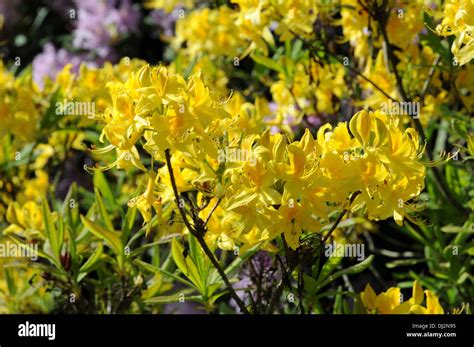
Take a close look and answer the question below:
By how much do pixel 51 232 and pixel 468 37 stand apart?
0.87 metres

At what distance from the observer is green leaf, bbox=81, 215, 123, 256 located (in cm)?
163

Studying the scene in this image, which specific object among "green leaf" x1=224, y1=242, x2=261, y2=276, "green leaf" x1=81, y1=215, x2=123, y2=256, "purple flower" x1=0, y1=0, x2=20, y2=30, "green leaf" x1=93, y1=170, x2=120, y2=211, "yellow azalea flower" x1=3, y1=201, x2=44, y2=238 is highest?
"purple flower" x1=0, y1=0, x2=20, y2=30

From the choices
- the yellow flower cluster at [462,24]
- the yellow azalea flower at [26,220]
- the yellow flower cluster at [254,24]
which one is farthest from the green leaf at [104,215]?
the yellow flower cluster at [462,24]

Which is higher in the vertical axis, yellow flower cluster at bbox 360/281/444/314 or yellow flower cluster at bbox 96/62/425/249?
yellow flower cluster at bbox 96/62/425/249

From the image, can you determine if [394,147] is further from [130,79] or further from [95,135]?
[95,135]

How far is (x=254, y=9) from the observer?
1885 millimetres

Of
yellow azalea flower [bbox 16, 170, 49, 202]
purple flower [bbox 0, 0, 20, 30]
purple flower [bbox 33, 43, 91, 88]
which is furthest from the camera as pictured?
purple flower [bbox 0, 0, 20, 30]

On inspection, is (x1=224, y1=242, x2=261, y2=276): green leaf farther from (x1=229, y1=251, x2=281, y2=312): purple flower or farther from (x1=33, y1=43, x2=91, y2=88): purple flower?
(x1=33, y1=43, x2=91, y2=88): purple flower

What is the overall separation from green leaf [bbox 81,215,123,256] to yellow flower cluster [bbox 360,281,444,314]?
49 cm

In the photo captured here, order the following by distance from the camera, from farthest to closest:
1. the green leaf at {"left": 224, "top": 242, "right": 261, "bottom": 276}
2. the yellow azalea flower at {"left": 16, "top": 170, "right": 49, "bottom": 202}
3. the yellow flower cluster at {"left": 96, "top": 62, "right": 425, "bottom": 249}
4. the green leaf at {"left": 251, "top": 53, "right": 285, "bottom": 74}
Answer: the yellow azalea flower at {"left": 16, "top": 170, "right": 49, "bottom": 202}, the green leaf at {"left": 251, "top": 53, "right": 285, "bottom": 74}, the green leaf at {"left": 224, "top": 242, "right": 261, "bottom": 276}, the yellow flower cluster at {"left": 96, "top": 62, "right": 425, "bottom": 249}
